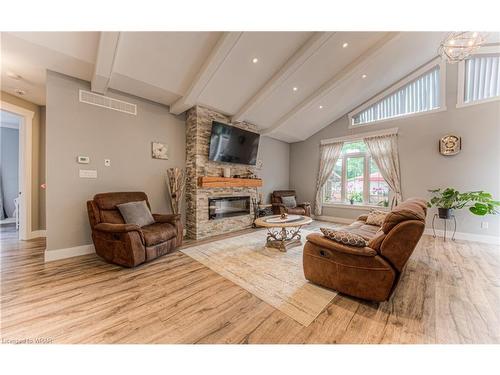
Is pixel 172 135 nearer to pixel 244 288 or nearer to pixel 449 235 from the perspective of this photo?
pixel 244 288

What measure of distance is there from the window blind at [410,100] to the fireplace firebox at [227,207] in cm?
407

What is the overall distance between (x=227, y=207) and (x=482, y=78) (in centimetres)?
594

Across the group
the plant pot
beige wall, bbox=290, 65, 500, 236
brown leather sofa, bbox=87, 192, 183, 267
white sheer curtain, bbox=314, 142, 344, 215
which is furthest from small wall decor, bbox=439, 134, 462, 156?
brown leather sofa, bbox=87, 192, 183, 267

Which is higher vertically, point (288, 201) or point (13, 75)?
point (13, 75)

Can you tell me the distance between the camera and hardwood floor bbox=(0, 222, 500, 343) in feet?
4.63

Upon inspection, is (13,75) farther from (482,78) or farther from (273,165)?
(482,78)

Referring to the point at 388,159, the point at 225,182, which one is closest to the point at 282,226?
the point at 225,182

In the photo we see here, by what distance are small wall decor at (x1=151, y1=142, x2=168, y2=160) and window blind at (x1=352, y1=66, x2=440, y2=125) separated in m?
5.25

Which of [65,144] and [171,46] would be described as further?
[65,144]

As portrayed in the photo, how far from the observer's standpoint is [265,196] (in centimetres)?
603

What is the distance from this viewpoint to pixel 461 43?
230 centimetres

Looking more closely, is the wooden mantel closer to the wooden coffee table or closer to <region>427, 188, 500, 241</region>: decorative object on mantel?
the wooden coffee table
